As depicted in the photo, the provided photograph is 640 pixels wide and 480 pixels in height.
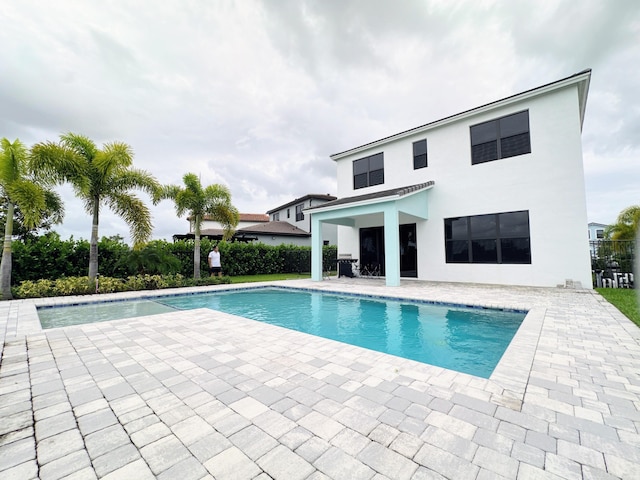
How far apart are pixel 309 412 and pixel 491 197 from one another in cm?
1189

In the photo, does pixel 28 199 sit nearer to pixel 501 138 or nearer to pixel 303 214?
pixel 501 138

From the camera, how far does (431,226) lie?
13.1 m

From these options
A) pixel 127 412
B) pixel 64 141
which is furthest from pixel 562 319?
pixel 64 141

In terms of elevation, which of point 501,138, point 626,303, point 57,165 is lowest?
point 626,303

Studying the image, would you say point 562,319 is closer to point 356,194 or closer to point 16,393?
point 16,393

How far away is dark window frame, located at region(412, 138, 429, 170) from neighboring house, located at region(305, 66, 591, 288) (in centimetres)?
5

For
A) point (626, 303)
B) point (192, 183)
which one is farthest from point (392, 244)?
point (192, 183)

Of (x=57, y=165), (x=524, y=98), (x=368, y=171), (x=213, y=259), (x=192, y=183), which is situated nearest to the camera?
(x=57, y=165)

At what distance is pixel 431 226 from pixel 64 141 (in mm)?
14459

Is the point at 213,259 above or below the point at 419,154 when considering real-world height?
below

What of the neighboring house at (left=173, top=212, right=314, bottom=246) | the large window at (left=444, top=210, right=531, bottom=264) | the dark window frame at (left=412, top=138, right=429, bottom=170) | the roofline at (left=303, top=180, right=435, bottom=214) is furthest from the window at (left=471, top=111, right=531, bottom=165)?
the neighboring house at (left=173, top=212, right=314, bottom=246)

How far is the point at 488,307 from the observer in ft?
23.3

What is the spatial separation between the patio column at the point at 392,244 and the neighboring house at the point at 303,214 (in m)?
14.2

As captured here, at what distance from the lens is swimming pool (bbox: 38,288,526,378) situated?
15.3 ft
